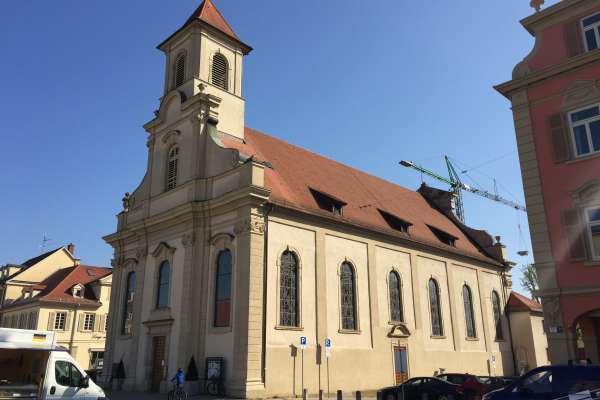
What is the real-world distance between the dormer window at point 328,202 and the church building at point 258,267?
2.8 inches

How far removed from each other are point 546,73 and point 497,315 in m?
25.7

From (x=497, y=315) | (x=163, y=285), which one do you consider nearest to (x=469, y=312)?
(x=497, y=315)

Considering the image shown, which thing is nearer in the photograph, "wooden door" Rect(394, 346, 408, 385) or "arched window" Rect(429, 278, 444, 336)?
"wooden door" Rect(394, 346, 408, 385)

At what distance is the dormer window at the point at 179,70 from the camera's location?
31155 mm

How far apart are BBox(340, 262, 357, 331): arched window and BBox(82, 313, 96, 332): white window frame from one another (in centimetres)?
3244

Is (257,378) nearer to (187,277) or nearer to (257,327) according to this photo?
(257,327)

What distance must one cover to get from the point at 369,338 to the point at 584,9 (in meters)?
18.1

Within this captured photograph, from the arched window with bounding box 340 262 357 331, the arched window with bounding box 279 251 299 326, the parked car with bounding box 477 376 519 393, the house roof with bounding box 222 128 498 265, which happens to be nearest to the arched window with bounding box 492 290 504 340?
the house roof with bounding box 222 128 498 265

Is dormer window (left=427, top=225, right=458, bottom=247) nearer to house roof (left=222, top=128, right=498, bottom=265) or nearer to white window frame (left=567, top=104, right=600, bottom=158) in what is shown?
house roof (left=222, top=128, right=498, bottom=265)

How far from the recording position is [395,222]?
1287 inches

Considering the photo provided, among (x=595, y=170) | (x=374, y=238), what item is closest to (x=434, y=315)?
(x=374, y=238)

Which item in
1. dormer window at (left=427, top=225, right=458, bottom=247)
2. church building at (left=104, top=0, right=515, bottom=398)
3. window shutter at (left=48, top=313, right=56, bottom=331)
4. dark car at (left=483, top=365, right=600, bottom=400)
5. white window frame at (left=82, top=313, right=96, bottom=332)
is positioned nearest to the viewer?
dark car at (left=483, top=365, right=600, bottom=400)

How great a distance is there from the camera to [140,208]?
3127cm

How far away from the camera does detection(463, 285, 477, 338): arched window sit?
118 ft
